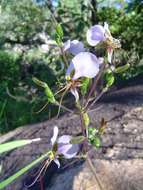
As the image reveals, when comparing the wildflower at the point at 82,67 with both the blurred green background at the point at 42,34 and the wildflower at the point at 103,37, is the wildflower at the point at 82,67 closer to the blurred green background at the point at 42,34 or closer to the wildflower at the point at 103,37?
the wildflower at the point at 103,37

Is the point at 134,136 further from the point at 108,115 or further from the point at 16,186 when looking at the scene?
the point at 16,186

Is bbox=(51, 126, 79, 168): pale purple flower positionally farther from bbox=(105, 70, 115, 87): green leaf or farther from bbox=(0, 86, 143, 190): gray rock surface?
bbox=(0, 86, 143, 190): gray rock surface

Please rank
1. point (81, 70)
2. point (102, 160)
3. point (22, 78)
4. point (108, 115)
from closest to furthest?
point (81, 70), point (102, 160), point (108, 115), point (22, 78)

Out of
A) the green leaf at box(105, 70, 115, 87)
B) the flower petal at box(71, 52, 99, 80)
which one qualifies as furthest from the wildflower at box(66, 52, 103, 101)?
the green leaf at box(105, 70, 115, 87)

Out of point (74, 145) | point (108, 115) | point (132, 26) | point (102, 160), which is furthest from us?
point (132, 26)

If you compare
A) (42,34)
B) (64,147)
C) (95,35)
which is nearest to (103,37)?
(95,35)

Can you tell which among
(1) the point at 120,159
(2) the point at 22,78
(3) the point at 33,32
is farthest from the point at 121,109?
(2) the point at 22,78
